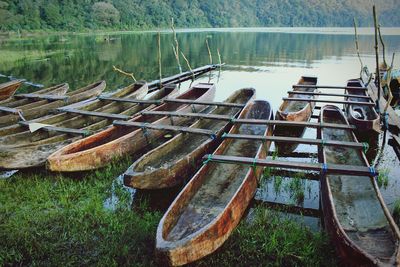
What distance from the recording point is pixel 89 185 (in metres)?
5.94

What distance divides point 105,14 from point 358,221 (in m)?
71.7

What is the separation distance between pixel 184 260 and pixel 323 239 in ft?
6.44

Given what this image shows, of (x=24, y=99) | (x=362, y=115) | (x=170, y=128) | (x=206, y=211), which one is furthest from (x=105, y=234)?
(x=362, y=115)

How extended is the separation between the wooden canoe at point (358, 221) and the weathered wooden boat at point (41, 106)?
7.37 m

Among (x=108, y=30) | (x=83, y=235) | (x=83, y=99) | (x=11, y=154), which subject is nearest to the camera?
(x=83, y=235)

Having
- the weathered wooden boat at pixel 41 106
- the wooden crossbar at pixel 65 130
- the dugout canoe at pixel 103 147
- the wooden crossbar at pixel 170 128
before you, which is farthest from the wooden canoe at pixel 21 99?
the wooden crossbar at pixel 170 128

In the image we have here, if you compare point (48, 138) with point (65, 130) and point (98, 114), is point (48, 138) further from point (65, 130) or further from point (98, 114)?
point (98, 114)

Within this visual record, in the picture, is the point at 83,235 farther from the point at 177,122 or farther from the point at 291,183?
the point at 177,122

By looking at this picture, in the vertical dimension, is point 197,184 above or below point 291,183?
above

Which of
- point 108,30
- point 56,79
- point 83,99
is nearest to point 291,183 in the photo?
point 83,99

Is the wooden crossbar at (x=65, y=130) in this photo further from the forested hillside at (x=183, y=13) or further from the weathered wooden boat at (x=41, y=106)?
the forested hillside at (x=183, y=13)

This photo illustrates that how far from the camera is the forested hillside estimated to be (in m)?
57.5

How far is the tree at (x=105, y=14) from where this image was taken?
220 ft

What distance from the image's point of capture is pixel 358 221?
14.0 ft
